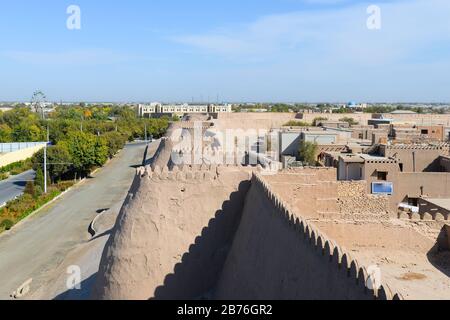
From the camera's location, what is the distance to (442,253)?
44.4ft

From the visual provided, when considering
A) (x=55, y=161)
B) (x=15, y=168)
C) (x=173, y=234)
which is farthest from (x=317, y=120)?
(x=173, y=234)

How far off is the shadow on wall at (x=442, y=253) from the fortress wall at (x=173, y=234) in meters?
5.70

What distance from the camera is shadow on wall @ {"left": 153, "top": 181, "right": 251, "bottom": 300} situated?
10266mm

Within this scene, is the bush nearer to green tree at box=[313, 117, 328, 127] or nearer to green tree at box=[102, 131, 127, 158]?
green tree at box=[102, 131, 127, 158]

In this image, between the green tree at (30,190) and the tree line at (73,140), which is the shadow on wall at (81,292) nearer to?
the green tree at (30,190)

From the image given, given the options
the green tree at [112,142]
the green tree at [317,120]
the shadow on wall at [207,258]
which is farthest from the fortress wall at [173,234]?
the green tree at [112,142]

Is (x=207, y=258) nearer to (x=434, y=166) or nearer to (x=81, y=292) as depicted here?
(x=81, y=292)

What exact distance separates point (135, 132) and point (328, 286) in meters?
69.3

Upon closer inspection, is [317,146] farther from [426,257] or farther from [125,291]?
[125,291]

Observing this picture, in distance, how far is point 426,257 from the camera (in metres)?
13.3

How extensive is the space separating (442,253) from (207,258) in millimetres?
6615

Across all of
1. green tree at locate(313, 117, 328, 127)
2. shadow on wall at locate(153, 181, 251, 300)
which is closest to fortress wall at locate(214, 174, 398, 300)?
shadow on wall at locate(153, 181, 251, 300)

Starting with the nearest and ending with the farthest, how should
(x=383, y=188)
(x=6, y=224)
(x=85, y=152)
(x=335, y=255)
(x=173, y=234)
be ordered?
(x=335, y=255)
(x=173, y=234)
(x=383, y=188)
(x=6, y=224)
(x=85, y=152)
